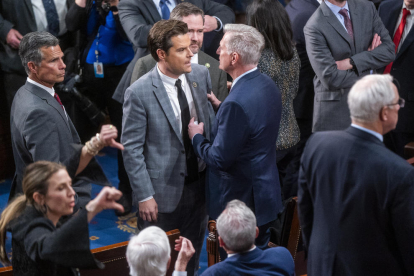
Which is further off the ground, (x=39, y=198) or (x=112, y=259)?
(x=39, y=198)

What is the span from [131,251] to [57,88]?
9.91 feet

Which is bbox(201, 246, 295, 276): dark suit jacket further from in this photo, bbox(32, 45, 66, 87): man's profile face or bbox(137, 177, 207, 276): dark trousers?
bbox(32, 45, 66, 87): man's profile face

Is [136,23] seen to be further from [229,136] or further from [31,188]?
[31,188]

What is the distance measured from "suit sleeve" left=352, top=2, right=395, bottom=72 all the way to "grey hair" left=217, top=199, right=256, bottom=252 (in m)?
1.84

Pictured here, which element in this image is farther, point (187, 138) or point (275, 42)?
point (275, 42)

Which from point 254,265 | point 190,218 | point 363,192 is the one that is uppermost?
point 363,192

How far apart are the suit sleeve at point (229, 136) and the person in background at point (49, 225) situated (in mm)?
914

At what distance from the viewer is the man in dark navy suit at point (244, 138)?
282cm

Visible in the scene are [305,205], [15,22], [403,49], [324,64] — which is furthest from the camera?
[15,22]

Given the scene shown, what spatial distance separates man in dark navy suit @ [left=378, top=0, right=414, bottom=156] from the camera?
421 centimetres

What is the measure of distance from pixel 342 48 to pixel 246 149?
131 cm

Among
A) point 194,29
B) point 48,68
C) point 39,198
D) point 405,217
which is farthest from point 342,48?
point 39,198

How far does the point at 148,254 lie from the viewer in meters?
2.04

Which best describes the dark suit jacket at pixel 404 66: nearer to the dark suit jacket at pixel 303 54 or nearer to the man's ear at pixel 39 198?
the dark suit jacket at pixel 303 54
